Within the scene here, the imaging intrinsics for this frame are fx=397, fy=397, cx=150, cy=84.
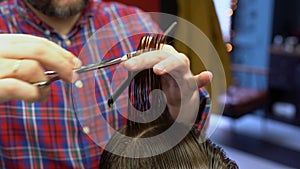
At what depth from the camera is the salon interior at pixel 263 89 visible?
136 inches

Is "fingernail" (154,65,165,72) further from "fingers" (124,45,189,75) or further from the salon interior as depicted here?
the salon interior

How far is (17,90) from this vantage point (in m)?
0.56

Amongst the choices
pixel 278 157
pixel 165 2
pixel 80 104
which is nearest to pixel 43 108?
pixel 80 104

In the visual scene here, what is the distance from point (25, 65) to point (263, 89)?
3.84 metres

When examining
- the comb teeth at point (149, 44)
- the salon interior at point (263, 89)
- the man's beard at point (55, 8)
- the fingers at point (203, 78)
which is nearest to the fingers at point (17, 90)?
the comb teeth at point (149, 44)

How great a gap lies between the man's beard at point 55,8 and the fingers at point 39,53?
0.33 meters

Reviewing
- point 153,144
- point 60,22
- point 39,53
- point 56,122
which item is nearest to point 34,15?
point 60,22

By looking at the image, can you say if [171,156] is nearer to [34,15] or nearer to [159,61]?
[159,61]

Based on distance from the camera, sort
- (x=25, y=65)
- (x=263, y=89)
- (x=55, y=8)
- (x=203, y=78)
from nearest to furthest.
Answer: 1. (x=25, y=65)
2. (x=203, y=78)
3. (x=55, y=8)
4. (x=263, y=89)

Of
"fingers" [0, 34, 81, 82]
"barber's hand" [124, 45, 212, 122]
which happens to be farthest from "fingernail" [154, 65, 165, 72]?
"fingers" [0, 34, 81, 82]

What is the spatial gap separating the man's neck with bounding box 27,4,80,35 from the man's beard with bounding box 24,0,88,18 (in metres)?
0.04

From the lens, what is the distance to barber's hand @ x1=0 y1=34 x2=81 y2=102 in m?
0.56

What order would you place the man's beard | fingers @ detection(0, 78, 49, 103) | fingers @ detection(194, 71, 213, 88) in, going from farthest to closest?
the man's beard < fingers @ detection(194, 71, 213, 88) < fingers @ detection(0, 78, 49, 103)

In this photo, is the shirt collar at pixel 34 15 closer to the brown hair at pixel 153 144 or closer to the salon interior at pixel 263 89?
the brown hair at pixel 153 144
